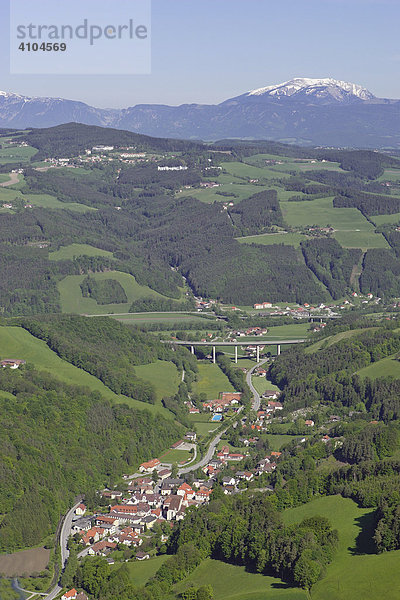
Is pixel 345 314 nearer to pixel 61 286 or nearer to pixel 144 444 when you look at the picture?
pixel 61 286

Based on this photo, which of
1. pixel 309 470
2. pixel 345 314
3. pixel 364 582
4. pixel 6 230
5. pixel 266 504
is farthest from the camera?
pixel 6 230

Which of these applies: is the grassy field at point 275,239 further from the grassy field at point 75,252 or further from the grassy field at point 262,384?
the grassy field at point 262,384

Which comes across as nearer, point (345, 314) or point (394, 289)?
point (345, 314)

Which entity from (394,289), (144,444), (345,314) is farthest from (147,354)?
(394,289)

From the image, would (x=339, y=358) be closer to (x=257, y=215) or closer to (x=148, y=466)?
(x=148, y=466)

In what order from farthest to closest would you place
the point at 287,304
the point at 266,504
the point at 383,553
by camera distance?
the point at 287,304 < the point at 266,504 < the point at 383,553

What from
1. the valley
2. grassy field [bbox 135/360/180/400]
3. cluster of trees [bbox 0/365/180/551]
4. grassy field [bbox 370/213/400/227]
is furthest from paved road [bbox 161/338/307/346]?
grassy field [bbox 370/213/400/227]
